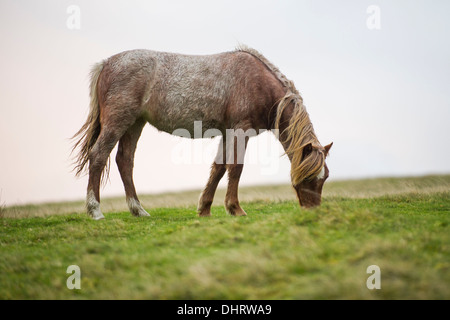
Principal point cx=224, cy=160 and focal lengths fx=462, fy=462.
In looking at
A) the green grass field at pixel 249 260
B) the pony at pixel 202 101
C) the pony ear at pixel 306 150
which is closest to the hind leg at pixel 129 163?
the pony at pixel 202 101

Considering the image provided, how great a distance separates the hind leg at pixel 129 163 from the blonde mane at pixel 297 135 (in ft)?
10.6

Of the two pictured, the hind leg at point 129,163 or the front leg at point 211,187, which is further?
the hind leg at point 129,163

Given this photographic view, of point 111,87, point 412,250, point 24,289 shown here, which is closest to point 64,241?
point 24,289

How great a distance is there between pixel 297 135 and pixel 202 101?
2168mm

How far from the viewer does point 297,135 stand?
30.4 ft

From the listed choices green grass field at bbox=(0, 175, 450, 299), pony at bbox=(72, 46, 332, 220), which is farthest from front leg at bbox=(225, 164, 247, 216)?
green grass field at bbox=(0, 175, 450, 299)

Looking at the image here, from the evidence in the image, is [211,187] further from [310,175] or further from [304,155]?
[310,175]

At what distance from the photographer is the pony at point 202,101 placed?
9.71 metres

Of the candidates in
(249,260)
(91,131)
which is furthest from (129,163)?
(249,260)

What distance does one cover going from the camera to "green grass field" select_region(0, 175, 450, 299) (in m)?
4.69

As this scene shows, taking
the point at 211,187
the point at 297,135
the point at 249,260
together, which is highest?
Result: the point at 297,135

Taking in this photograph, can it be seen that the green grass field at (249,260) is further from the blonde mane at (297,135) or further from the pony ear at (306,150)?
the pony ear at (306,150)

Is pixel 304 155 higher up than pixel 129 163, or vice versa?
pixel 304 155

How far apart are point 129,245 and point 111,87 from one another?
179 inches
